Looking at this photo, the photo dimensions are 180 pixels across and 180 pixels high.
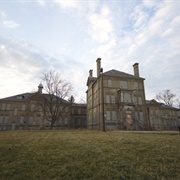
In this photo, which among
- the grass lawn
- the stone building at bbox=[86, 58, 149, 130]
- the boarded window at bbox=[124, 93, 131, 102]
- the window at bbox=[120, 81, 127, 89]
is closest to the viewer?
the grass lawn

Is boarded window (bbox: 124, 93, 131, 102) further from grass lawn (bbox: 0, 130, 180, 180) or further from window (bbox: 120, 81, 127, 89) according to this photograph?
grass lawn (bbox: 0, 130, 180, 180)

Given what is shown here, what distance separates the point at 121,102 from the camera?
29719mm

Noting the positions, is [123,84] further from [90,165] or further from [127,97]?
[90,165]

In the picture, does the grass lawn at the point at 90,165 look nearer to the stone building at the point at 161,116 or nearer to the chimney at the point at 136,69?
the chimney at the point at 136,69

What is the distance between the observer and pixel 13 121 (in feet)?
141

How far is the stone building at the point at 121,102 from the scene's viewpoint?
94.4 ft

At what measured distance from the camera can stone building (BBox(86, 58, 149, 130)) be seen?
94.4ft

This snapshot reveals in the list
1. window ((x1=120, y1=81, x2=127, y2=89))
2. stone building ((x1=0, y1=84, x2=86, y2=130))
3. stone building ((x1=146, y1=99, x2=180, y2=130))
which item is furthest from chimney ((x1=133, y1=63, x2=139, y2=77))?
stone building ((x1=0, y1=84, x2=86, y2=130))

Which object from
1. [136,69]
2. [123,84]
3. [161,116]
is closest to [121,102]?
[123,84]

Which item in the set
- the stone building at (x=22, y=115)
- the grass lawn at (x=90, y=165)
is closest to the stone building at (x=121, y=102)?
the stone building at (x=22, y=115)

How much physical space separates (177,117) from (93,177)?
5980 cm

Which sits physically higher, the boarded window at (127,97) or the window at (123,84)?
the window at (123,84)

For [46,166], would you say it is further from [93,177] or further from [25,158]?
[93,177]

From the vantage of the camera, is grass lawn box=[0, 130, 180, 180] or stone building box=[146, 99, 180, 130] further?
stone building box=[146, 99, 180, 130]
